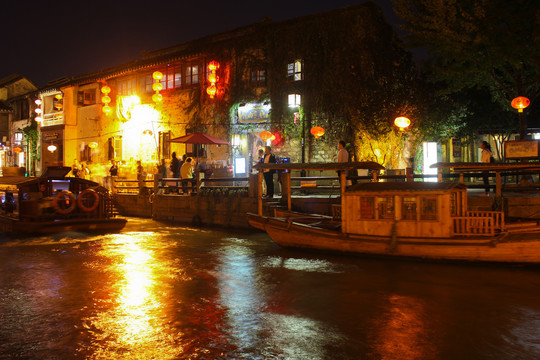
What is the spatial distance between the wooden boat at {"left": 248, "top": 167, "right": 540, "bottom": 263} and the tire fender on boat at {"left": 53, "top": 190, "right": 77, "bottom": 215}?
9.22 m

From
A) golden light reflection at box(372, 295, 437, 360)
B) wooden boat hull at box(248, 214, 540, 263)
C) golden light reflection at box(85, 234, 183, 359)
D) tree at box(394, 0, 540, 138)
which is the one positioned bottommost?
golden light reflection at box(372, 295, 437, 360)

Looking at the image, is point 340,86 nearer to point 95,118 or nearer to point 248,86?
point 248,86

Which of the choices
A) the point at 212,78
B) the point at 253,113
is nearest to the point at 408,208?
the point at 253,113

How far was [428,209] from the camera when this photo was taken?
9.45m

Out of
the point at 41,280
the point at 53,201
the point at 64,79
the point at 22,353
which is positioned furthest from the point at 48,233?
the point at 64,79

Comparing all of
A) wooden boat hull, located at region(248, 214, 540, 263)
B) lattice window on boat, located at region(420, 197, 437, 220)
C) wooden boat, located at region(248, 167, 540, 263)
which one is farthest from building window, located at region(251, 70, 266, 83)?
lattice window on boat, located at region(420, 197, 437, 220)

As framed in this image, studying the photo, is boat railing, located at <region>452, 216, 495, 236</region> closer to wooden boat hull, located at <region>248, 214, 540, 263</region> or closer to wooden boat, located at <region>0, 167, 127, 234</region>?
wooden boat hull, located at <region>248, 214, 540, 263</region>

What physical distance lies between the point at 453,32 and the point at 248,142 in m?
10.3

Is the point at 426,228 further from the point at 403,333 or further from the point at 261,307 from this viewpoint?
the point at 261,307

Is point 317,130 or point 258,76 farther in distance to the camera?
point 258,76

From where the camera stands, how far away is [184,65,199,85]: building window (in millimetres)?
23144

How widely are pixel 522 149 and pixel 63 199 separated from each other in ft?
47.9

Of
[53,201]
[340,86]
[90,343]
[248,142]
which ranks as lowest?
[90,343]

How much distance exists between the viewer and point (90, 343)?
543cm
